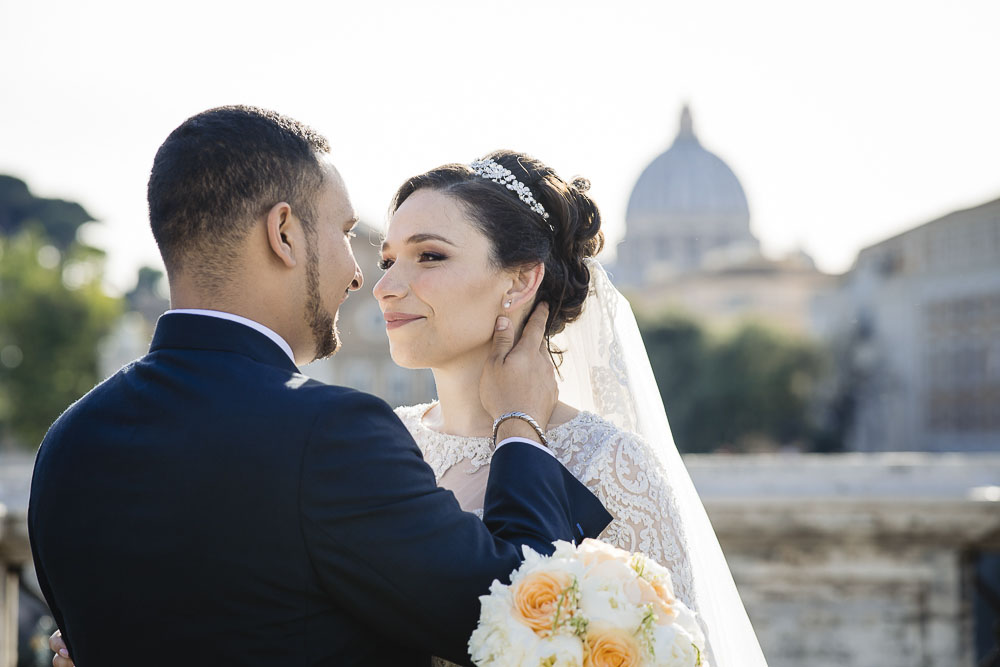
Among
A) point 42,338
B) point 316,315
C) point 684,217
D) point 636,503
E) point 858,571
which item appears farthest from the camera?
point 684,217

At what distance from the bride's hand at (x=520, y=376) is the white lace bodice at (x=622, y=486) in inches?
4.4

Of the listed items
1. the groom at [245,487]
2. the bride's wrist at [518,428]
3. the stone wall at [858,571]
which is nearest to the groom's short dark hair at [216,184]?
the groom at [245,487]

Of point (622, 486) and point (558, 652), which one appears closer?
point (558, 652)

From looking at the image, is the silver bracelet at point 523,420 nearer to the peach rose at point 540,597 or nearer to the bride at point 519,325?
the bride at point 519,325

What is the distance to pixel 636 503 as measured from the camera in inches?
110

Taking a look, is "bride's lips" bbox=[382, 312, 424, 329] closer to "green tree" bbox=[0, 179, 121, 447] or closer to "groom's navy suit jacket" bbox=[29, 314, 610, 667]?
"groom's navy suit jacket" bbox=[29, 314, 610, 667]

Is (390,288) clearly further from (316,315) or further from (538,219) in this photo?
(316,315)

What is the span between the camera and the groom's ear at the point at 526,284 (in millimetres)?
3156

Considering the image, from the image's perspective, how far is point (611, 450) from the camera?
2.88 metres

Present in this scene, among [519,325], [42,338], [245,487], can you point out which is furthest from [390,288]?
[42,338]

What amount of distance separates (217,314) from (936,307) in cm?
4686

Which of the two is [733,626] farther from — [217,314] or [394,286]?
[217,314]

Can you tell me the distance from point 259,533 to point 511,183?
150 cm

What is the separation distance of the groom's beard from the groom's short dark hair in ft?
0.34
